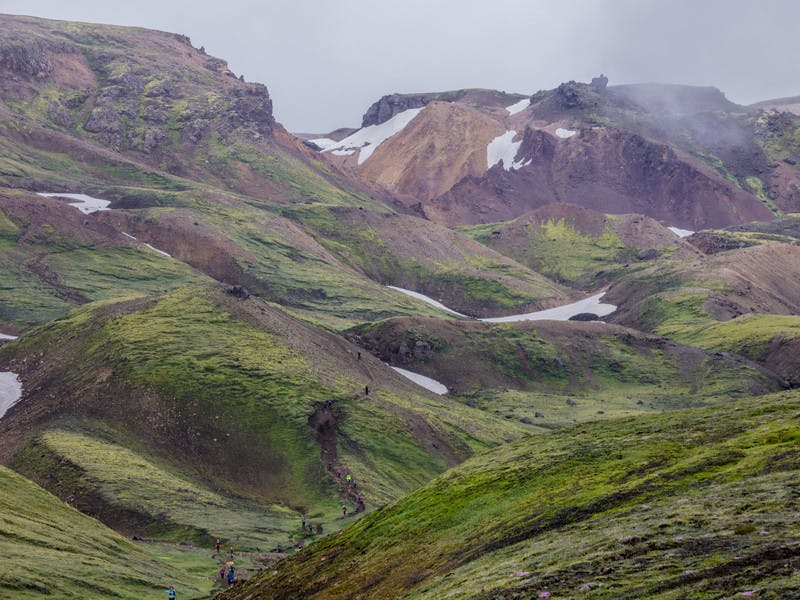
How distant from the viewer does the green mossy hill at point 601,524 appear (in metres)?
31.4

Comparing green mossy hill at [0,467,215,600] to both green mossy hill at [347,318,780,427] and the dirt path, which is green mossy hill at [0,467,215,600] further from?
green mossy hill at [347,318,780,427]

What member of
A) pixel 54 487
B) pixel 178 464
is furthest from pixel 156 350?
pixel 54 487

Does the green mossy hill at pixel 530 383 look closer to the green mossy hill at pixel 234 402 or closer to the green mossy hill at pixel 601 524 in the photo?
the green mossy hill at pixel 234 402

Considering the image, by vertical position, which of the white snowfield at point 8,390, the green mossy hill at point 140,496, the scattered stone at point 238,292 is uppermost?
the scattered stone at point 238,292

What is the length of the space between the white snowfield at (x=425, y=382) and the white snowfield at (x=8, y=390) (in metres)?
72.9

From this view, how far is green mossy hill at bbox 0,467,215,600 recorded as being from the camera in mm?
57938

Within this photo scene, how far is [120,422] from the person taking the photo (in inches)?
4754

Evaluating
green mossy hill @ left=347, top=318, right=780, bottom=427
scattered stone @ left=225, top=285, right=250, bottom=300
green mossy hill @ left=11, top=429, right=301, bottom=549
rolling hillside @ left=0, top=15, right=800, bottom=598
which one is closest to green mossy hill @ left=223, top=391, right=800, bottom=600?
rolling hillside @ left=0, top=15, right=800, bottom=598

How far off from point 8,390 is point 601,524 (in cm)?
10822

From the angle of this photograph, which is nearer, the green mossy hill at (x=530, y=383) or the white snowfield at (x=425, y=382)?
the green mossy hill at (x=530, y=383)

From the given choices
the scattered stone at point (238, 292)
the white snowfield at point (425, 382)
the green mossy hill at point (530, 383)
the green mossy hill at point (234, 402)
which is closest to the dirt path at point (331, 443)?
the green mossy hill at point (234, 402)

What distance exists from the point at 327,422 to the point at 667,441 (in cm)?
7570

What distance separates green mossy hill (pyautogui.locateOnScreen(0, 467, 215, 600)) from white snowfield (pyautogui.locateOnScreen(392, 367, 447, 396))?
98116 mm

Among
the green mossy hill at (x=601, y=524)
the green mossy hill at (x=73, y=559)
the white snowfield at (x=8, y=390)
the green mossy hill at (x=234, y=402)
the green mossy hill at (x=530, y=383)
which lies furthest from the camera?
the green mossy hill at (x=530, y=383)
